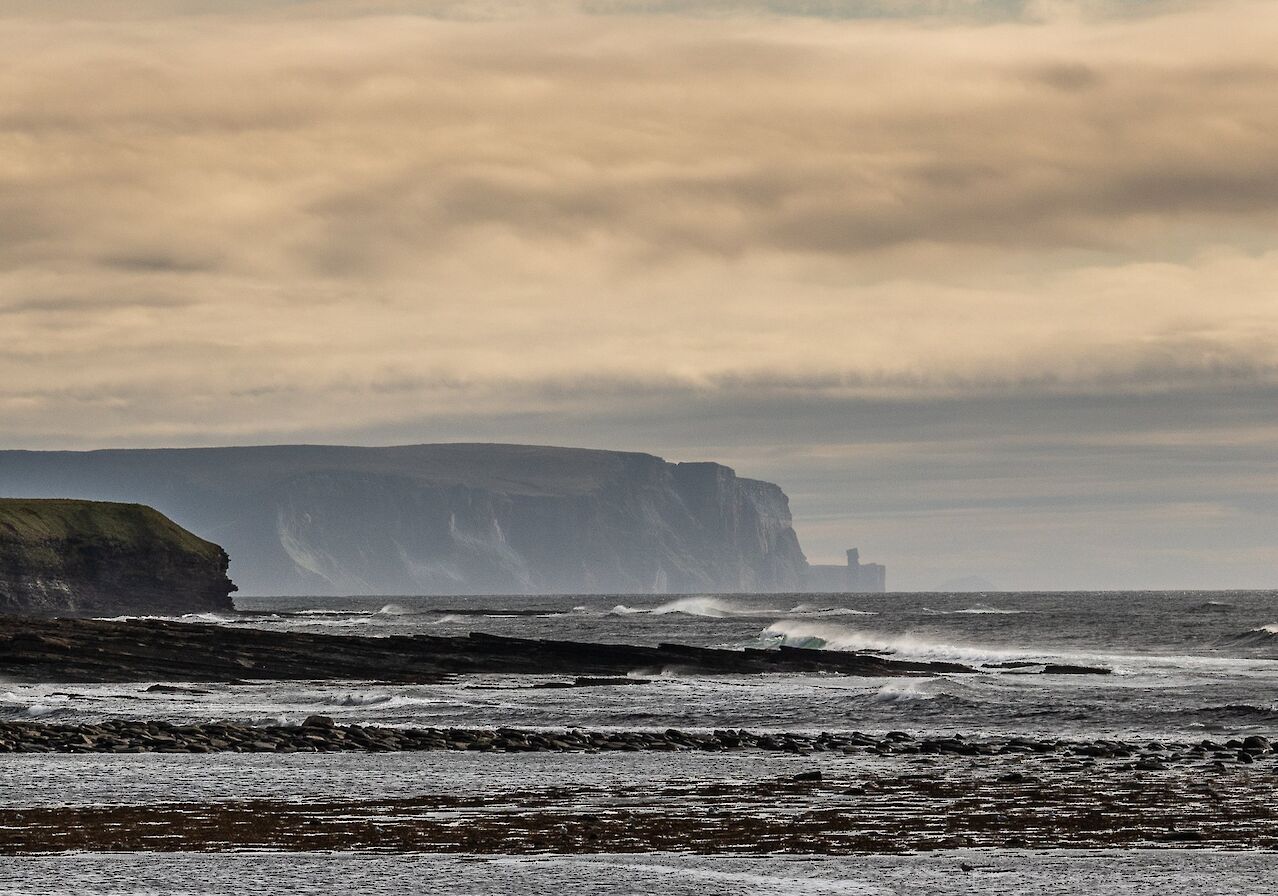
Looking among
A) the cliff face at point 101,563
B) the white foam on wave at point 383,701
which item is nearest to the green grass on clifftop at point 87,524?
the cliff face at point 101,563

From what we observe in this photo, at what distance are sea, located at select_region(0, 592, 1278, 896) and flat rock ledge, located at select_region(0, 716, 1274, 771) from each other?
172cm

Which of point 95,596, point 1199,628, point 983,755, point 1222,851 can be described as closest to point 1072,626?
point 1199,628

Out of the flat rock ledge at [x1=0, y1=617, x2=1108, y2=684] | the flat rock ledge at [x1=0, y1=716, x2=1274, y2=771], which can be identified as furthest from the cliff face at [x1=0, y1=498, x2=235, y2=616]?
the flat rock ledge at [x1=0, y1=716, x2=1274, y2=771]

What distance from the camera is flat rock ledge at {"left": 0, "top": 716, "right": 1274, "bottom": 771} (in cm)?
3488

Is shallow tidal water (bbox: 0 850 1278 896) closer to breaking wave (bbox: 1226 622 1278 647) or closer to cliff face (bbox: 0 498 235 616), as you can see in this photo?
breaking wave (bbox: 1226 622 1278 647)

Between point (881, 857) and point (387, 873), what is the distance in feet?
20.3

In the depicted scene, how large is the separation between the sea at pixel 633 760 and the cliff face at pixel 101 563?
86.0 meters

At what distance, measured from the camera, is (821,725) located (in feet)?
145

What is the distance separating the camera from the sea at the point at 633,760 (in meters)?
18.8

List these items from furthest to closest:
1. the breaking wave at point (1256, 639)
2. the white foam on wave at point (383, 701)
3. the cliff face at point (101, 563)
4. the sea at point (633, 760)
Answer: the cliff face at point (101, 563)
the breaking wave at point (1256, 639)
the white foam on wave at point (383, 701)
the sea at point (633, 760)

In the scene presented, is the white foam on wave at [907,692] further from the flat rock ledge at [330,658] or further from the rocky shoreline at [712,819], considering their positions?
the rocky shoreline at [712,819]

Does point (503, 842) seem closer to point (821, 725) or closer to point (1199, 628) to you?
point (821, 725)

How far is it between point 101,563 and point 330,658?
9736cm

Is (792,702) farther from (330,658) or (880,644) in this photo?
(880,644)
